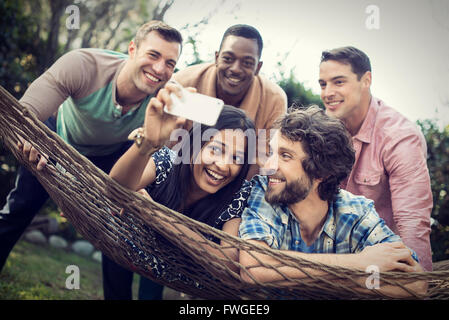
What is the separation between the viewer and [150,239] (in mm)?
1354

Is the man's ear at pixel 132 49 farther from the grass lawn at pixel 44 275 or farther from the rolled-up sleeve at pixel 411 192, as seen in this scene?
the grass lawn at pixel 44 275

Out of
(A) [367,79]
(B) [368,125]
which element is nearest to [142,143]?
(B) [368,125]

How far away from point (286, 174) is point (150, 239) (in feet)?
1.71

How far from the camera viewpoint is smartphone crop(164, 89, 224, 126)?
3.58 feet

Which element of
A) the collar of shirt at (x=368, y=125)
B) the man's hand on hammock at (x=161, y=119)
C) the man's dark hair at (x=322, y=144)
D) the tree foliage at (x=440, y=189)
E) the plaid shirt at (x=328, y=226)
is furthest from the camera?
the tree foliage at (x=440, y=189)

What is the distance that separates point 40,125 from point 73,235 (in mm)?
2879

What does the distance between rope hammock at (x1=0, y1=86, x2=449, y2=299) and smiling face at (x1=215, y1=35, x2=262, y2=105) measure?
37.9 inches

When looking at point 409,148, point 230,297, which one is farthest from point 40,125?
point 409,148

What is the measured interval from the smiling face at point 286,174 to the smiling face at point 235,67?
674mm

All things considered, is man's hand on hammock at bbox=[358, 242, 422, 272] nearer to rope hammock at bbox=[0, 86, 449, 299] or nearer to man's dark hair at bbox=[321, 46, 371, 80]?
rope hammock at bbox=[0, 86, 449, 299]

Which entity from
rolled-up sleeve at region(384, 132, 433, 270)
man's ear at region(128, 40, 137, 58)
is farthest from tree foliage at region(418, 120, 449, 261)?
man's ear at region(128, 40, 137, 58)

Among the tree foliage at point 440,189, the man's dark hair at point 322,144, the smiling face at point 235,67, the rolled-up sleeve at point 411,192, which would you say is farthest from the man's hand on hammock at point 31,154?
the tree foliage at point 440,189

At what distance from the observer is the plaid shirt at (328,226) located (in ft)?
4.53

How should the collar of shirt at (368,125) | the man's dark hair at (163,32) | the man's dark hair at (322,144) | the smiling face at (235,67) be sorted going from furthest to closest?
the smiling face at (235,67)
the man's dark hair at (163,32)
the collar of shirt at (368,125)
the man's dark hair at (322,144)
